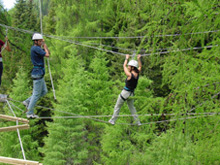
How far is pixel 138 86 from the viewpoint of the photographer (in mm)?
19438

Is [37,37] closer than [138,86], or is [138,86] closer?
[37,37]

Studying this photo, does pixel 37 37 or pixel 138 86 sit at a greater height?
pixel 37 37

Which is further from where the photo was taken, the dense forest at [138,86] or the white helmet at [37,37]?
the white helmet at [37,37]

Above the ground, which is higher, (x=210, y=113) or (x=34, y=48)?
(x=34, y=48)

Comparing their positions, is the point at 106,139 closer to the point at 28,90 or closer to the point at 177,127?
the point at 28,90

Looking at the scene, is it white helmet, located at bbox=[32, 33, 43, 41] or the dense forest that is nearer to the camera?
the dense forest

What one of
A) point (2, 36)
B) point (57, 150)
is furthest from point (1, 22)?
point (57, 150)

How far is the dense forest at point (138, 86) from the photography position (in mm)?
3564

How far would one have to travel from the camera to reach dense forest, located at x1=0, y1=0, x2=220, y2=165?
11.7 feet

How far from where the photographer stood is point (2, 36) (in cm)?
672

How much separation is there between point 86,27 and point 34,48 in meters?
17.9

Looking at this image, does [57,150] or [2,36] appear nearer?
[2,36]

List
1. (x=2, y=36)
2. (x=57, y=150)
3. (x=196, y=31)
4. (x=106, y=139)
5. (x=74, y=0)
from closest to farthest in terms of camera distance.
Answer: (x=196, y=31) → (x=74, y=0) → (x=2, y=36) → (x=106, y=139) → (x=57, y=150)

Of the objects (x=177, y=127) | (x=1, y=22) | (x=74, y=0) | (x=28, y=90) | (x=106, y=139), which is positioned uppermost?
(x=74, y=0)
